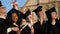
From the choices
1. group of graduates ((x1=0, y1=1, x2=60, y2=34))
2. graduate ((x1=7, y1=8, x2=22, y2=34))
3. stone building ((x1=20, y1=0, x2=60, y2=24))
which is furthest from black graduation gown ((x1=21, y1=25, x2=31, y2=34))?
stone building ((x1=20, y1=0, x2=60, y2=24))

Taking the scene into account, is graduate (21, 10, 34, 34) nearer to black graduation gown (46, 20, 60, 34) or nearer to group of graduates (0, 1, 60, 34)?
group of graduates (0, 1, 60, 34)

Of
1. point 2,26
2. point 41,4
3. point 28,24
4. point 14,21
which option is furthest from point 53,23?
point 41,4

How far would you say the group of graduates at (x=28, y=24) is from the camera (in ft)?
29.8

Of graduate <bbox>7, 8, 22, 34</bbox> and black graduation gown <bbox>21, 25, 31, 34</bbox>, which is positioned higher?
graduate <bbox>7, 8, 22, 34</bbox>

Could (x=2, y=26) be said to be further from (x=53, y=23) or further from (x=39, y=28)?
(x=53, y=23)

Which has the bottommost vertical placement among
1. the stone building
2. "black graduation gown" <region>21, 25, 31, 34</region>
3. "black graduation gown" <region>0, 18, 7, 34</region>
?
the stone building

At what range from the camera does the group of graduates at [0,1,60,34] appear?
357 inches

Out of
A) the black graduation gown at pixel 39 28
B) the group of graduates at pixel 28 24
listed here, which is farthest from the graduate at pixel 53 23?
the black graduation gown at pixel 39 28

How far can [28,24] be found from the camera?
920 cm

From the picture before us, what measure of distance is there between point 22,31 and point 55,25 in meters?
0.96

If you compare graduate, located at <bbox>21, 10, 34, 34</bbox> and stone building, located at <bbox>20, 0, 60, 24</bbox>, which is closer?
graduate, located at <bbox>21, 10, 34, 34</bbox>

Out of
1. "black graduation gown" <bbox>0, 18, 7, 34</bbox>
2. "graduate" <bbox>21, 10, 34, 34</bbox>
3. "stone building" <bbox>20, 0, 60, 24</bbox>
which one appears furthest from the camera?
"stone building" <bbox>20, 0, 60, 24</bbox>

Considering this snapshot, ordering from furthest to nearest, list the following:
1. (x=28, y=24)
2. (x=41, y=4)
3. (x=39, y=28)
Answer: (x=41, y=4) → (x=39, y=28) → (x=28, y=24)

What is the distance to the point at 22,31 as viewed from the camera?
30.3ft
